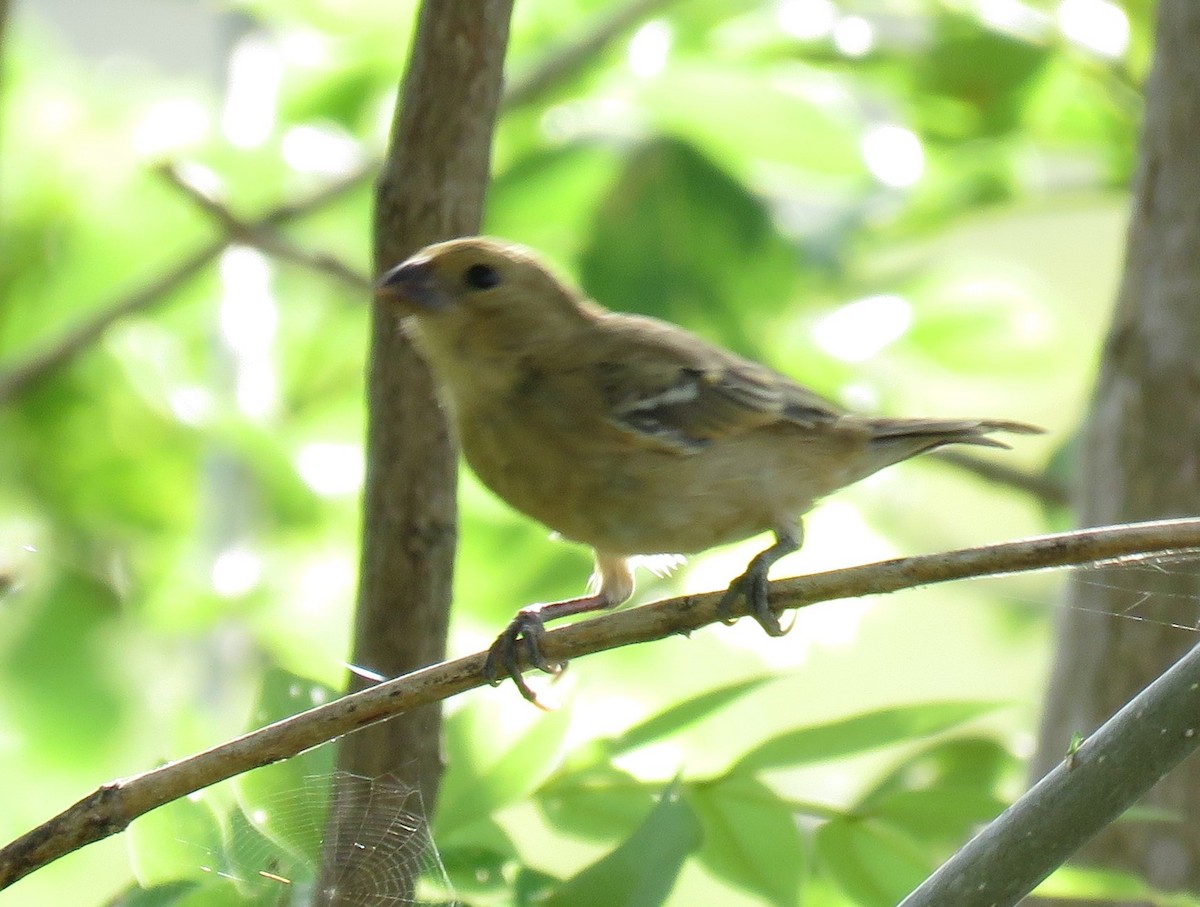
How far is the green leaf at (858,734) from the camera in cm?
159

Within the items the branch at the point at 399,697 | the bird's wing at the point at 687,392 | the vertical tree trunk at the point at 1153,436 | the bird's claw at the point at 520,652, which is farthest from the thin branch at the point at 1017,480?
the branch at the point at 399,697

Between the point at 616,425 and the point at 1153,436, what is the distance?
0.83m

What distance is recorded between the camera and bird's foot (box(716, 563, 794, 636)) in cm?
179

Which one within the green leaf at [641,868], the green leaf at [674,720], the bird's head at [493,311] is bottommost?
the green leaf at [641,868]

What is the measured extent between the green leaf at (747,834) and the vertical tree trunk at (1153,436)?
32.4 inches

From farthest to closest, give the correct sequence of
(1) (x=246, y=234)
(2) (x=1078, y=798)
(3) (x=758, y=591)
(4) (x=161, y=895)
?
1. (1) (x=246, y=234)
2. (3) (x=758, y=591)
3. (4) (x=161, y=895)
4. (2) (x=1078, y=798)

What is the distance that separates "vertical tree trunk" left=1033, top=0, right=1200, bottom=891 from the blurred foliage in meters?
0.25

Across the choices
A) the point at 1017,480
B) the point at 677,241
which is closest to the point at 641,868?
the point at 677,241

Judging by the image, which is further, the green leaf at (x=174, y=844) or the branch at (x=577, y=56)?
the branch at (x=577, y=56)

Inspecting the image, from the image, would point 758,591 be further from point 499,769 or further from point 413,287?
point 413,287

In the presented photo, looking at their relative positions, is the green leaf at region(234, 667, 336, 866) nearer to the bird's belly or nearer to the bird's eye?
the bird's belly

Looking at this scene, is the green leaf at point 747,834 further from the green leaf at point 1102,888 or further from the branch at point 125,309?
the branch at point 125,309

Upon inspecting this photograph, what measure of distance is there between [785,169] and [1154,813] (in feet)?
5.07

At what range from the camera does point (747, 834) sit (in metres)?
1.58
